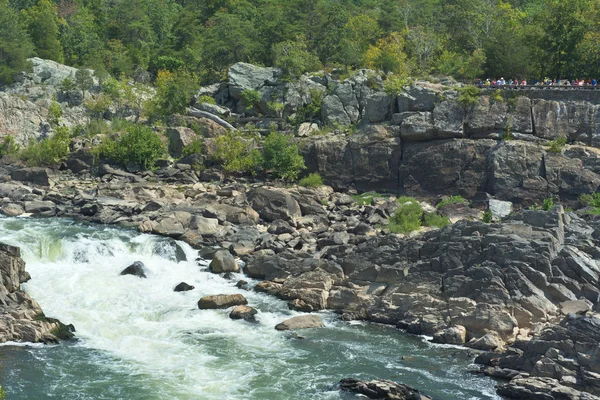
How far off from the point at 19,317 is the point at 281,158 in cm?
3650

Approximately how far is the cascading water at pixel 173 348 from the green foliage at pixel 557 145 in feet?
101

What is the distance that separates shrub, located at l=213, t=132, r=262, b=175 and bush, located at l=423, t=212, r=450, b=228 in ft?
63.0

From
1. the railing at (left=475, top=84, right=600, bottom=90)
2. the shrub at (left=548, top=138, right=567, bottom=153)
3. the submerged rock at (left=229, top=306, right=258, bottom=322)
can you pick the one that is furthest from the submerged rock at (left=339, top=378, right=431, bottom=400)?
the railing at (left=475, top=84, right=600, bottom=90)

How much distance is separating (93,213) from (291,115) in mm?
29620

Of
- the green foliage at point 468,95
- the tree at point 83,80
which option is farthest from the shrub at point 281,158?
the tree at point 83,80

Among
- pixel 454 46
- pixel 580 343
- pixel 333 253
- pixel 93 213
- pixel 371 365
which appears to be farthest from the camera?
pixel 454 46

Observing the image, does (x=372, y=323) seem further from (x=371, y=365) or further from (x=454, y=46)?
(x=454, y=46)

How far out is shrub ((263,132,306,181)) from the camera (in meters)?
73.0

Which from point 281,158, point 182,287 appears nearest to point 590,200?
point 281,158

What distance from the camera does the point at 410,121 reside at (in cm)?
7188

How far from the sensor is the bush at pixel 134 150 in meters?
Result: 74.3

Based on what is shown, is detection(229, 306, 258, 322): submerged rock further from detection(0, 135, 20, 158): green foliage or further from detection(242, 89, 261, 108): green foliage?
detection(242, 89, 261, 108): green foliage

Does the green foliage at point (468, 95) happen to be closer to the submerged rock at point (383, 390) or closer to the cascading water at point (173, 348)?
the cascading water at point (173, 348)

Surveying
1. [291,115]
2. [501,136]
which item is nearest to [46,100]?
[291,115]
